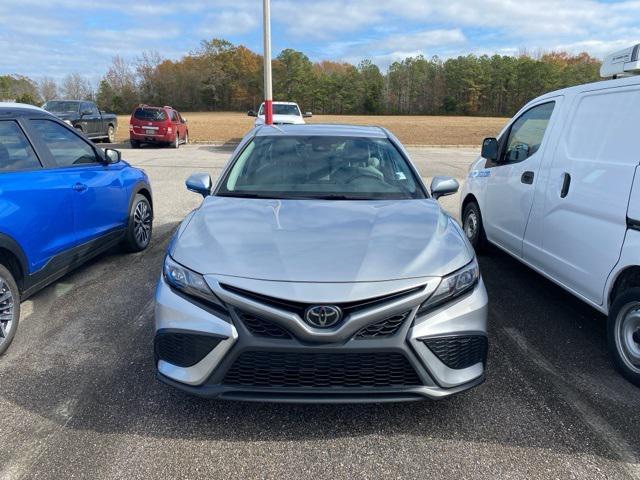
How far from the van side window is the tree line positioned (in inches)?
3689

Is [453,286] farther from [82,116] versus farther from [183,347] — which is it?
[82,116]

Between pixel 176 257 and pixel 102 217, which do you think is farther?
pixel 102 217

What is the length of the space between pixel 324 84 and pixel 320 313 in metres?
101

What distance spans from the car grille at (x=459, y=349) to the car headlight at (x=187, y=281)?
1109 millimetres

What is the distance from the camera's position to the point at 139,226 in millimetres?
5930

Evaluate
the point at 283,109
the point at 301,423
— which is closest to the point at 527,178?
the point at 301,423

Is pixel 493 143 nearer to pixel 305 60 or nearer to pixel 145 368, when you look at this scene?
pixel 145 368

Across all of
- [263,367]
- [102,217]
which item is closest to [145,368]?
[263,367]

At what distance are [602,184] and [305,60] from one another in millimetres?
103720

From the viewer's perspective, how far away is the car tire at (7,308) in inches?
133

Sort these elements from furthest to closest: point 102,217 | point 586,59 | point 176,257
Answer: point 586,59 → point 102,217 → point 176,257

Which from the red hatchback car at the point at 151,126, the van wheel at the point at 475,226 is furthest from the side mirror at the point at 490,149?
the red hatchback car at the point at 151,126

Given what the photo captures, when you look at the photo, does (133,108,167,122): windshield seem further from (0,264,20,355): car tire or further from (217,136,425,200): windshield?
(0,264,20,355): car tire

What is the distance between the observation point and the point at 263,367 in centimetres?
240
